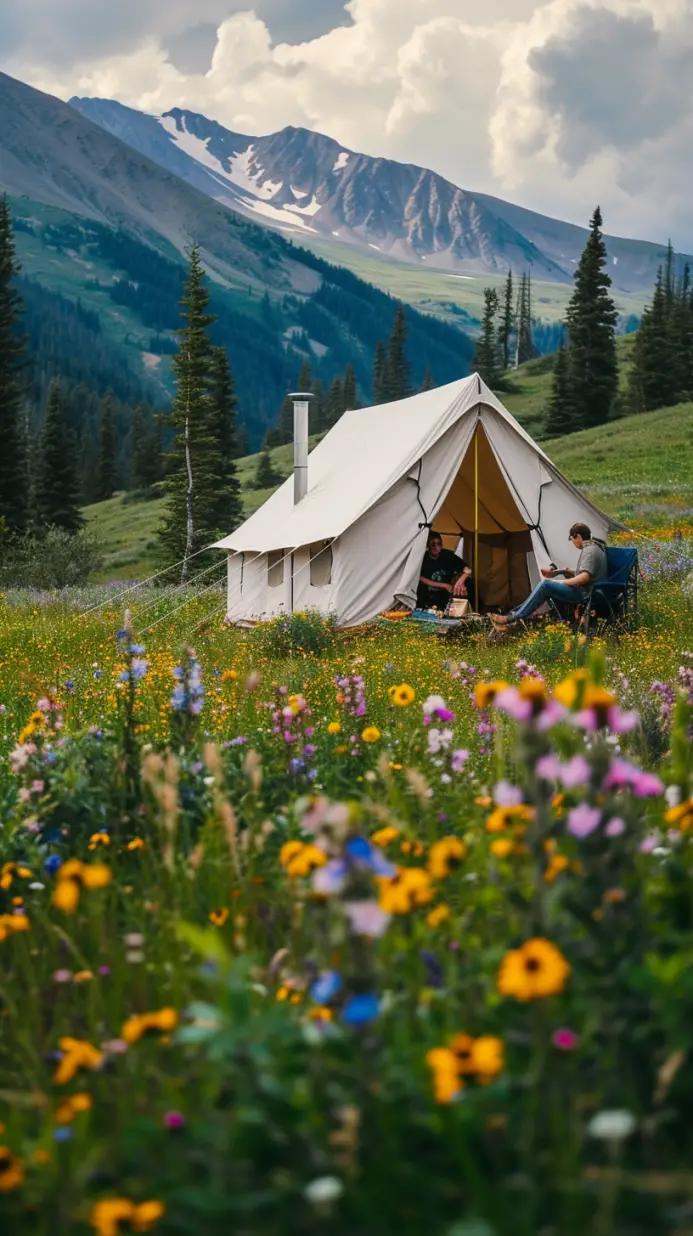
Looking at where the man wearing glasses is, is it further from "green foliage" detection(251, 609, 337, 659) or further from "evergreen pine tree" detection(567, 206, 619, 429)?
"evergreen pine tree" detection(567, 206, 619, 429)

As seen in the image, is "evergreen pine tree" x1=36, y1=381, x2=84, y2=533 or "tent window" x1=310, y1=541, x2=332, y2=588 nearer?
"tent window" x1=310, y1=541, x2=332, y2=588

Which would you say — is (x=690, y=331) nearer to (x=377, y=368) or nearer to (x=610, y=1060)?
(x=377, y=368)

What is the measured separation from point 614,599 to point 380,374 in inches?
3549

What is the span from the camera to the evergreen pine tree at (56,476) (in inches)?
2137

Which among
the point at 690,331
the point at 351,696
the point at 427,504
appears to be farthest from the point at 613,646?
the point at 690,331

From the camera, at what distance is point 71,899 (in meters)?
1.78

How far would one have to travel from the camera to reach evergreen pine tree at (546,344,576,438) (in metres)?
62.3

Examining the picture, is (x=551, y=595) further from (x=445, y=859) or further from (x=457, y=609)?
(x=445, y=859)

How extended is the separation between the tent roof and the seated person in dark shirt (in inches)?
54.5

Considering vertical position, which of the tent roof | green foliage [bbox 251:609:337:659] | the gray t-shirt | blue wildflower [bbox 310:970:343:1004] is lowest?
green foliage [bbox 251:609:337:659]

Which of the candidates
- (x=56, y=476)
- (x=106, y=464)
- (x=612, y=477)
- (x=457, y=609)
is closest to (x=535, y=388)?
(x=106, y=464)

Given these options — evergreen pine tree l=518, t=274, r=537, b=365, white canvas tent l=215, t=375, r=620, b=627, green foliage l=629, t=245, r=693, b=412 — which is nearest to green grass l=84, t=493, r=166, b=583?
white canvas tent l=215, t=375, r=620, b=627

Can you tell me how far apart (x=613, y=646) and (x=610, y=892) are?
33.0 feet

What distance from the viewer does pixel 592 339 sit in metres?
61.4
